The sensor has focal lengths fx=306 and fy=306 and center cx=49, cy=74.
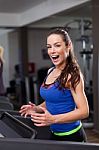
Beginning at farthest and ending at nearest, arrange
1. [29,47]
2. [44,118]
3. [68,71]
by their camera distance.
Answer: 1. [29,47]
2. [68,71]
3. [44,118]

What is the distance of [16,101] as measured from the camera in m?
6.94

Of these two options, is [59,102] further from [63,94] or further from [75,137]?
[75,137]

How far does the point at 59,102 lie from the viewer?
132cm

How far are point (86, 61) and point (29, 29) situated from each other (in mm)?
2386

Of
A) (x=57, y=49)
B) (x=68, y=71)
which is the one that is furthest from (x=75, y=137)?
(x=57, y=49)

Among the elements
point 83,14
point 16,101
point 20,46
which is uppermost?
point 83,14

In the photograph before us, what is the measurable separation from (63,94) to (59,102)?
1.9 inches

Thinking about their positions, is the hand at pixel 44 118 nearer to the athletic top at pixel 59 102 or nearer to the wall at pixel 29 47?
the athletic top at pixel 59 102

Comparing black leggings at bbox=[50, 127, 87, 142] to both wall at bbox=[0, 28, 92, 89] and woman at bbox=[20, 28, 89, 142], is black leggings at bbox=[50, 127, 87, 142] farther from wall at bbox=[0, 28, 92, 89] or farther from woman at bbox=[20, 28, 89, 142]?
wall at bbox=[0, 28, 92, 89]

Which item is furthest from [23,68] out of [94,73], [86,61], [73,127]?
[73,127]

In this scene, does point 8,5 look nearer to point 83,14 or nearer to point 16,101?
point 83,14

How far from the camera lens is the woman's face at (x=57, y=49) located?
1.30m

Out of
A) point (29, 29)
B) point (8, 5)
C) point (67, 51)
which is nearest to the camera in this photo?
point (67, 51)

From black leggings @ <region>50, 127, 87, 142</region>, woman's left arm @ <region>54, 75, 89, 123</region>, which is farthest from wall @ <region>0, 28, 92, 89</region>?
woman's left arm @ <region>54, 75, 89, 123</region>
